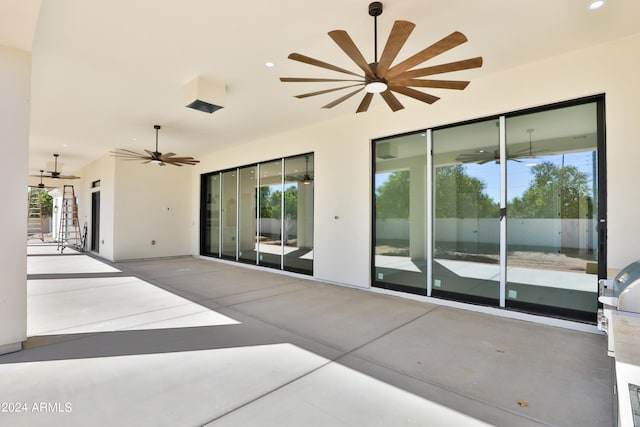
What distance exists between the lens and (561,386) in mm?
2496

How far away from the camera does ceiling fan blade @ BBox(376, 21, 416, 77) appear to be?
2326 millimetres

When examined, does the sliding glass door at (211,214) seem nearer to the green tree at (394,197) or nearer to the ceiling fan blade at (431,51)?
the green tree at (394,197)

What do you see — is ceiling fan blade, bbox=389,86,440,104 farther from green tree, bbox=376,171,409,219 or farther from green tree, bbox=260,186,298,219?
green tree, bbox=260,186,298,219

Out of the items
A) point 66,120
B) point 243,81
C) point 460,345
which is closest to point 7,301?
point 243,81

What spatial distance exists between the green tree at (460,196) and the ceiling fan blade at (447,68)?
2.20 m

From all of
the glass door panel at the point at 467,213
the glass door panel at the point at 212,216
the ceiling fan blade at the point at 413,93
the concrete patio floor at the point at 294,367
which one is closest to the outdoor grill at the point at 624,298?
the concrete patio floor at the point at 294,367

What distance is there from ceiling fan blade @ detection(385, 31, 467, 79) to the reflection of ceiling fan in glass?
2.26 m

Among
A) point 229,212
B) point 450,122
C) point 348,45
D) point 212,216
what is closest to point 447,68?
point 348,45

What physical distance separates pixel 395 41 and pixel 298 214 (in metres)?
4.93

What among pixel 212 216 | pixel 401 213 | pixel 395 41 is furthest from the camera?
pixel 212 216

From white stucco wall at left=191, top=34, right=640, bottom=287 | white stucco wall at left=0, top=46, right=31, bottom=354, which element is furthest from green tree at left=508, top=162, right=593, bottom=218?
white stucco wall at left=0, top=46, right=31, bottom=354

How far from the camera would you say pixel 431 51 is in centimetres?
265

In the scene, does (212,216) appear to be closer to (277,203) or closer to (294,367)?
(277,203)

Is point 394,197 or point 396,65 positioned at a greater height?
point 396,65
